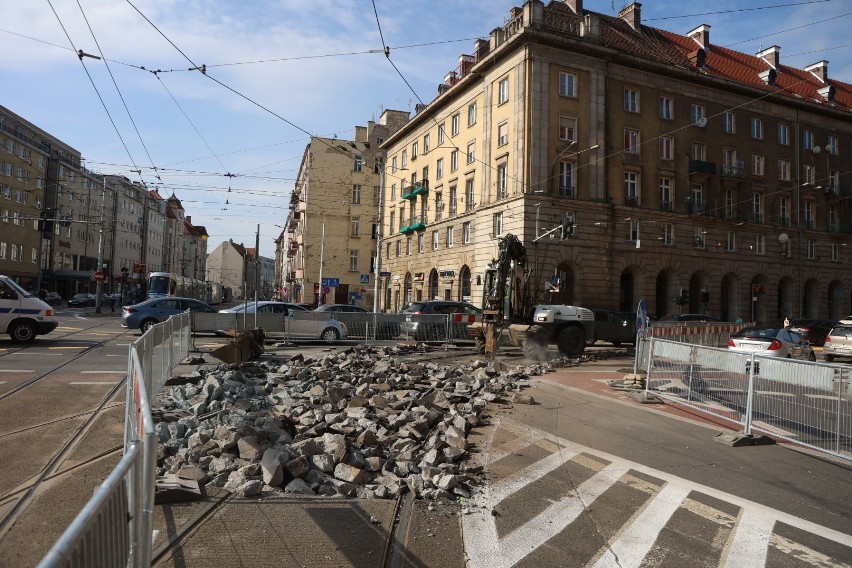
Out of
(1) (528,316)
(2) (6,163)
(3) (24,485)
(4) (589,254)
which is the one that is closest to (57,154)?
(2) (6,163)

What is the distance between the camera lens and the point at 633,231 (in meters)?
35.4

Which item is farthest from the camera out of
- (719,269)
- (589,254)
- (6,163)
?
(6,163)

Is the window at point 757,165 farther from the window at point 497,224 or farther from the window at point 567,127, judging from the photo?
the window at point 497,224

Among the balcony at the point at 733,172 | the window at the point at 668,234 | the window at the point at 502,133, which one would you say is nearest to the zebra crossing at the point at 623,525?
the window at the point at 502,133

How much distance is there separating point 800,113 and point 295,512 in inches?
1948

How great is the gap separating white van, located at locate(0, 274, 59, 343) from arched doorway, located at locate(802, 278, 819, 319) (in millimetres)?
47156

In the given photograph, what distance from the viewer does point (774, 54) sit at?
45.7 metres

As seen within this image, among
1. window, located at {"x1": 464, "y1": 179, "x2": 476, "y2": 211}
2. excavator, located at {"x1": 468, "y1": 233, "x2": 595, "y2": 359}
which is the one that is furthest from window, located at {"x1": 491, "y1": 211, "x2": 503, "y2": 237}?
excavator, located at {"x1": 468, "y1": 233, "x2": 595, "y2": 359}

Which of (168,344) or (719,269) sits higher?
(719,269)

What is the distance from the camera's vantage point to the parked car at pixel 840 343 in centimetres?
1905

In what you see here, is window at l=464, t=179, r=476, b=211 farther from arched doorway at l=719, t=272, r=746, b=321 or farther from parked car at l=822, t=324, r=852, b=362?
parked car at l=822, t=324, r=852, b=362

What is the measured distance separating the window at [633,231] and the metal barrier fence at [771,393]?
87.9 ft

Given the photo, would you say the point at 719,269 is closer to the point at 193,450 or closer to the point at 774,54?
the point at 774,54

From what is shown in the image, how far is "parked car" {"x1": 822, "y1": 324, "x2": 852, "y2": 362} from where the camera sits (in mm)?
19047
